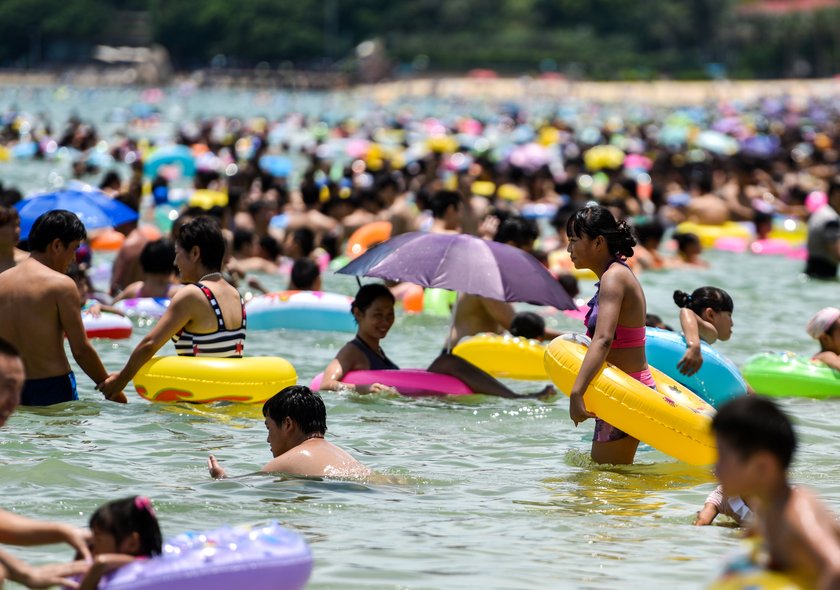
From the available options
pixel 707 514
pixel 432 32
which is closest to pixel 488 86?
pixel 432 32

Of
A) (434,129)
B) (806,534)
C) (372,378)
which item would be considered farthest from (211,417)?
(434,129)

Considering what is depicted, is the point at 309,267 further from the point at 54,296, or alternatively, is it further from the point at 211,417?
the point at 54,296

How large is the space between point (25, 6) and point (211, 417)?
108754mm

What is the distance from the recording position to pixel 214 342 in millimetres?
7121

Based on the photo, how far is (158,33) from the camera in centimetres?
11050

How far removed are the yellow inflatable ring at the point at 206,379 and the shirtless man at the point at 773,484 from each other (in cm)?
434

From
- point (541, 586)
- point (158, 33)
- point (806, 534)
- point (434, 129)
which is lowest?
point (541, 586)

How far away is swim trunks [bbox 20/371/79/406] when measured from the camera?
262 inches

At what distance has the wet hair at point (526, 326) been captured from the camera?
904 centimetres

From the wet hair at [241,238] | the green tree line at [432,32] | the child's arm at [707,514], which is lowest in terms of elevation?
the child's arm at [707,514]

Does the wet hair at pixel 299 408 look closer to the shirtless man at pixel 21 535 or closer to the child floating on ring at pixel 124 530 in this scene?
the child floating on ring at pixel 124 530

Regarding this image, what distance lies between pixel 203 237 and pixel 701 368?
2.35m

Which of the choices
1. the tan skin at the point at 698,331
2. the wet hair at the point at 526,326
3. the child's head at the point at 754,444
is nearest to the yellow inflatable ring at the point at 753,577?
the child's head at the point at 754,444

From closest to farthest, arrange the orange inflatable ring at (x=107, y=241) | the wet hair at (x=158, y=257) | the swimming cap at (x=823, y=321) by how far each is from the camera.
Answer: the swimming cap at (x=823, y=321)
the wet hair at (x=158, y=257)
the orange inflatable ring at (x=107, y=241)
